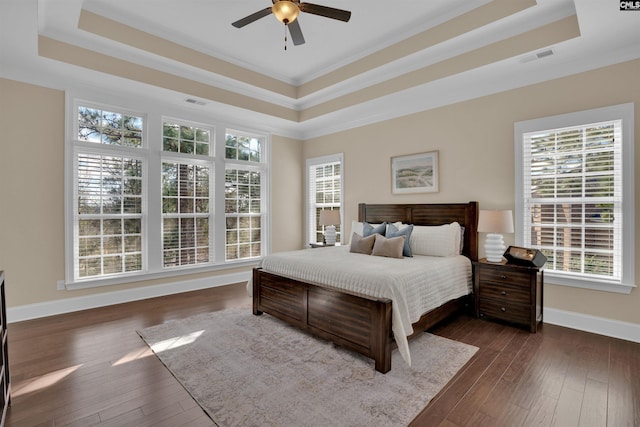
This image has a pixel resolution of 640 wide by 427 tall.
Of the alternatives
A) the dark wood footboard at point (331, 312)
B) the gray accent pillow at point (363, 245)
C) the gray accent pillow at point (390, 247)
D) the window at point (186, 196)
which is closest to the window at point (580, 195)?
the gray accent pillow at point (390, 247)

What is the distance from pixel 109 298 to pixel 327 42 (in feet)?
14.6

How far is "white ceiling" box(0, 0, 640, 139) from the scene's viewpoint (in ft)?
9.62

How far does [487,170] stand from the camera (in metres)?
3.97

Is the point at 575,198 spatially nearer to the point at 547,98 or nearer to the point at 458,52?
the point at 547,98

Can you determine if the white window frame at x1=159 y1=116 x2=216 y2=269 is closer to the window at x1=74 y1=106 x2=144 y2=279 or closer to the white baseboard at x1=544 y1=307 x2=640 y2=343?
the window at x1=74 y1=106 x2=144 y2=279

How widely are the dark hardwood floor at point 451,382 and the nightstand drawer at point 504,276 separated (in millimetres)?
493

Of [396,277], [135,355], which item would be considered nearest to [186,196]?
[135,355]

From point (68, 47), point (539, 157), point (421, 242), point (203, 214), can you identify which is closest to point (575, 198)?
point (539, 157)

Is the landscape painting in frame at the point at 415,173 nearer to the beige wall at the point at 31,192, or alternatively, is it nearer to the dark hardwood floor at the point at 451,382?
the dark hardwood floor at the point at 451,382

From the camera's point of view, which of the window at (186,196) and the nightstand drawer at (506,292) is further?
the window at (186,196)

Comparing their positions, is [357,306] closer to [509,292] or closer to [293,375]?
[293,375]

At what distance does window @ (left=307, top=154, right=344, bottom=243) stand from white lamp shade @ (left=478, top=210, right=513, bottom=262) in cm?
263

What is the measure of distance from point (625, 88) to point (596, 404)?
2.93 meters

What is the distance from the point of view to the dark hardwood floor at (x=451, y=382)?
6.34 feet
